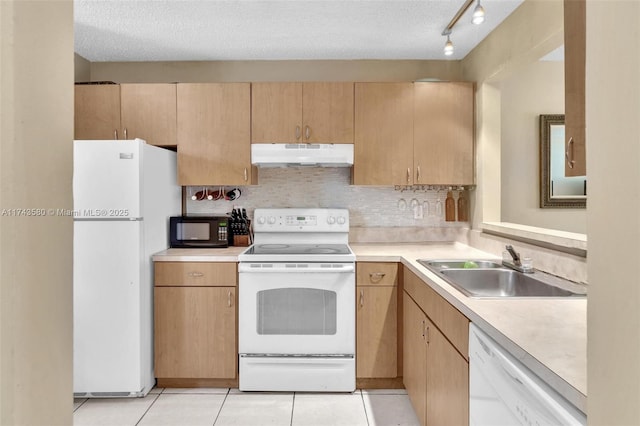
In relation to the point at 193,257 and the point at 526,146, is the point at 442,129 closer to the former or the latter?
the point at 526,146

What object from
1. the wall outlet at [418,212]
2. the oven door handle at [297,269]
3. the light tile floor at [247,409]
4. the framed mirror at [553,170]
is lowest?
the light tile floor at [247,409]

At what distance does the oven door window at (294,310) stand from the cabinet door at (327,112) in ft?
3.68

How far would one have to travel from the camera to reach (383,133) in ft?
9.59

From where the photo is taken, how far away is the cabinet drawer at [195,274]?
263cm

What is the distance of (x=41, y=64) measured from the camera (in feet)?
1.77

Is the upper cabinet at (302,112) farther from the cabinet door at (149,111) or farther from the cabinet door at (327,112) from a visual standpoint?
the cabinet door at (149,111)

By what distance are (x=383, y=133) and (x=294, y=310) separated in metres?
1.43

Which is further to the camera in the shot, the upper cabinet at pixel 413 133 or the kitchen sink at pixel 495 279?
the upper cabinet at pixel 413 133

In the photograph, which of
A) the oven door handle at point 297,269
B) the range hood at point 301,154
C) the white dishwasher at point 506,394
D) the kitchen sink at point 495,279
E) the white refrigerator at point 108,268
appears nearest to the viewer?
the white dishwasher at point 506,394

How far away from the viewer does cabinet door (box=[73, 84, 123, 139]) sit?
9.55 ft

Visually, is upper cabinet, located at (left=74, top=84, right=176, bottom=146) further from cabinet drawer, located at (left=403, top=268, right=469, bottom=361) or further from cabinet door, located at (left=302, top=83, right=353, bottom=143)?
cabinet drawer, located at (left=403, top=268, right=469, bottom=361)

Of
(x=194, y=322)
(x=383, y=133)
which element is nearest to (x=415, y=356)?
(x=194, y=322)

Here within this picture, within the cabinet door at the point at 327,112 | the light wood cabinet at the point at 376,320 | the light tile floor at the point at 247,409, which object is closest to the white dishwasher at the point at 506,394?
the light tile floor at the point at 247,409

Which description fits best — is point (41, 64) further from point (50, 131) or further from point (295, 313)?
point (295, 313)
